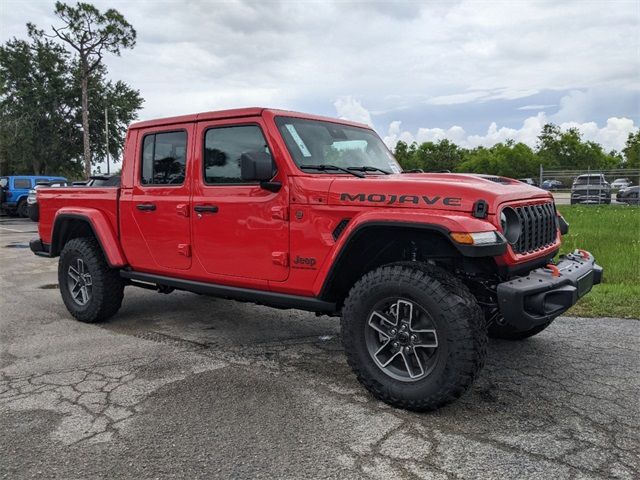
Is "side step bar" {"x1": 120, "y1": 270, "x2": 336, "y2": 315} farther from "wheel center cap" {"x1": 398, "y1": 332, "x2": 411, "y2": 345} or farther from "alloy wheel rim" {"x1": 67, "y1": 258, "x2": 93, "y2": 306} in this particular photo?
"alloy wheel rim" {"x1": 67, "y1": 258, "x2": 93, "y2": 306}

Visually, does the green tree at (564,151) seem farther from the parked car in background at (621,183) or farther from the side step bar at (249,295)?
the side step bar at (249,295)

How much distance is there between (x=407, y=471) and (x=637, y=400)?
1741 mm

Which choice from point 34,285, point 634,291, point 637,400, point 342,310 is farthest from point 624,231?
point 34,285

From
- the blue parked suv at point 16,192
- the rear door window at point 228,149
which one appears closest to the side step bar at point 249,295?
the rear door window at point 228,149

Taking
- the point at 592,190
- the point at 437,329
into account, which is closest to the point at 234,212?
the point at 437,329

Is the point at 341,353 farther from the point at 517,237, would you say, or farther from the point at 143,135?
the point at 143,135

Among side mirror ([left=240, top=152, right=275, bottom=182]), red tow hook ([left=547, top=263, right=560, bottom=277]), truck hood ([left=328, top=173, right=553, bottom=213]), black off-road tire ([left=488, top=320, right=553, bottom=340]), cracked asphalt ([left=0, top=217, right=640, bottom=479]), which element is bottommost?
cracked asphalt ([left=0, top=217, right=640, bottom=479])

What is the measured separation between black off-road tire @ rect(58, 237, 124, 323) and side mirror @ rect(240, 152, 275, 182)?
7.69ft

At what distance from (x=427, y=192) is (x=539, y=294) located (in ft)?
2.84

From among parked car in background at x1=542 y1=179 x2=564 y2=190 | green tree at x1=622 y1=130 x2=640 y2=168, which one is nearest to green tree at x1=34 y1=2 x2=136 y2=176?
parked car in background at x1=542 y1=179 x2=564 y2=190

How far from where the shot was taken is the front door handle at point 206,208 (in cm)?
419

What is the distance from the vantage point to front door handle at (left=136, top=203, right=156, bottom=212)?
15.4ft

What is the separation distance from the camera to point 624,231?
1151 cm

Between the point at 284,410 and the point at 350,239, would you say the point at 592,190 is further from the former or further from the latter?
the point at 284,410
